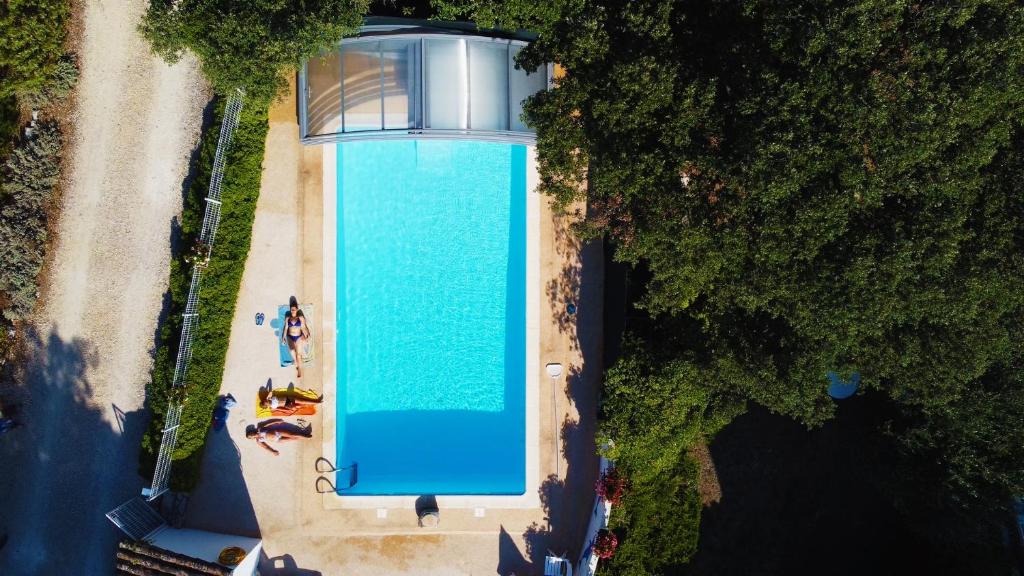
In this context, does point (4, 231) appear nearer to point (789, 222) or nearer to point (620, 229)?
point (620, 229)

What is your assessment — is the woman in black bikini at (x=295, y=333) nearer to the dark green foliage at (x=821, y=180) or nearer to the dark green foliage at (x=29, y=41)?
the dark green foliage at (x=821, y=180)

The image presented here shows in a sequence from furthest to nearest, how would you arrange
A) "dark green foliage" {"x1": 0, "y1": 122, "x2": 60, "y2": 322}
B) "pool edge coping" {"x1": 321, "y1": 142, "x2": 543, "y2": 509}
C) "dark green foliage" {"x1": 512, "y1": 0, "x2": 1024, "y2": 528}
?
1. "pool edge coping" {"x1": 321, "y1": 142, "x2": 543, "y2": 509}
2. "dark green foliage" {"x1": 0, "y1": 122, "x2": 60, "y2": 322}
3. "dark green foliage" {"x1": 512, "y1": 0, "x2": 1024, "y2": 528}

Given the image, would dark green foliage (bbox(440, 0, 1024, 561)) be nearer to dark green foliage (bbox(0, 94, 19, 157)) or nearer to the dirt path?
the dirt path

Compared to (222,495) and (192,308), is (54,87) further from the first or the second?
(222,495)

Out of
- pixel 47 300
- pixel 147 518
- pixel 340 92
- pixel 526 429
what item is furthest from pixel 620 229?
pixel 47 300

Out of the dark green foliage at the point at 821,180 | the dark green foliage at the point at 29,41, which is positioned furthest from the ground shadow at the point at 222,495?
the dark green foliage at the point at 821,180

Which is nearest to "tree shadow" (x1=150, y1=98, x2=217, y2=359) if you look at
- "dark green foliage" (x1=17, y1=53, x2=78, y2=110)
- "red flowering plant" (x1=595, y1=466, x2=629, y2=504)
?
"dark green foliage" (x1=17, y1=53, x2=78, y2=110)
